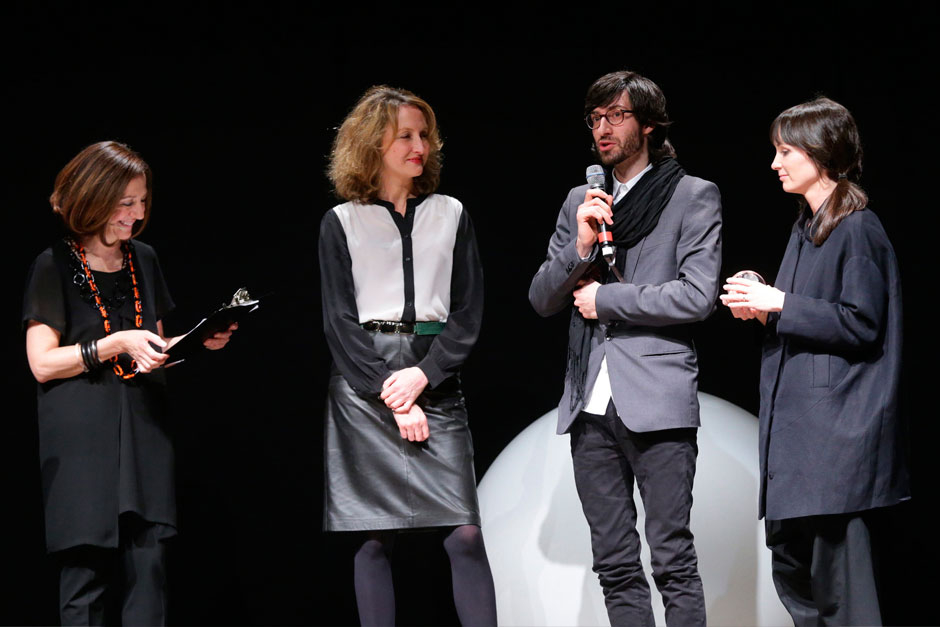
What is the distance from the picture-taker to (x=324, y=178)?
176 inches

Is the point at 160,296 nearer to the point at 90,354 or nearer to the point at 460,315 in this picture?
the point at 90,354

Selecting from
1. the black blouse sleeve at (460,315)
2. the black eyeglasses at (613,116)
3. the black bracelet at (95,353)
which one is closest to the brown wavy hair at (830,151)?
the black eyeglasses at (613,116)

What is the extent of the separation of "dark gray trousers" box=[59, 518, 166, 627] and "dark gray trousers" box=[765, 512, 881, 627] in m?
1.78

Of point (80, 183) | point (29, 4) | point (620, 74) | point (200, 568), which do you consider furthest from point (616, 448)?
point (29, 4)

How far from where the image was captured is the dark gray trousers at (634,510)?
296 cm

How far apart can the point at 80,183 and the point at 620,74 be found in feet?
5.39

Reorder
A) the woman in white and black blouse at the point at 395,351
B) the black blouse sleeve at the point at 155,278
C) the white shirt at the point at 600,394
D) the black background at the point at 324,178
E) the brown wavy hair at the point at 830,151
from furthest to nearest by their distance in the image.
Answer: the black background at the point at 324,178, the black blouse sleeve at the point at 155,278, the woman in white and black blouse at the point at 395,351, the white shirt at the point at 600,394, the brown wavy hair at the point at 830,151

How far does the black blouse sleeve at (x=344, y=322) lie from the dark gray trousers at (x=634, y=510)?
24.3 inches

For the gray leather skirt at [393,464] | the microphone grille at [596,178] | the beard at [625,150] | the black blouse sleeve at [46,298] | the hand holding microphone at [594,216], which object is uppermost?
the beard at [625,150]

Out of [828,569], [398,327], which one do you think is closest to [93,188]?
[398,327]

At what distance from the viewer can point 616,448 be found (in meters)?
3.09

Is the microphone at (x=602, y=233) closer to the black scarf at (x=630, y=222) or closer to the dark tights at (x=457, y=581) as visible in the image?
the black scarf at (x=630, y=222)

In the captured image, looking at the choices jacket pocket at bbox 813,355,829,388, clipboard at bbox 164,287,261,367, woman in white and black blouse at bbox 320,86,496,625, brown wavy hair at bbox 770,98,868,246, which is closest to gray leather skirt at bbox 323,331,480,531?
woman in white and black blouse at bbox 320,86,496,625

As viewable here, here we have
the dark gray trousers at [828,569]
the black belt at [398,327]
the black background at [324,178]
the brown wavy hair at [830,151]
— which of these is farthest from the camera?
the black background at [324,178]
